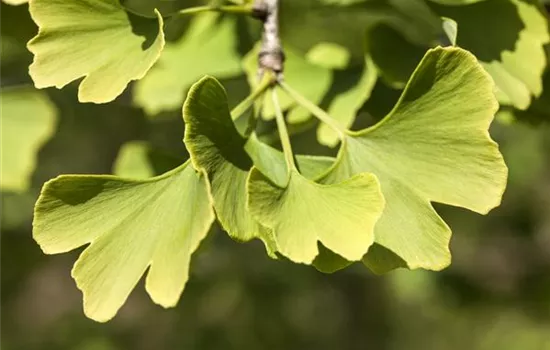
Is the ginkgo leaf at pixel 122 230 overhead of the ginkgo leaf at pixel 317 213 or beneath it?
beneath

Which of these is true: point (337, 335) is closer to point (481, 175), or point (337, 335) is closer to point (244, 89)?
point (244, 89)

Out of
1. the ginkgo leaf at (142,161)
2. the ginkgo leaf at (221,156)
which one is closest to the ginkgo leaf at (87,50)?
the ginkgo leaf at (221,156)

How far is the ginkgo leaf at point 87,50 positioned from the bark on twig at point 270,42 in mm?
86

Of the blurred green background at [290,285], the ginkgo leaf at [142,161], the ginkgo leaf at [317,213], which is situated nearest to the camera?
the ginkgo leaf at [317,213]

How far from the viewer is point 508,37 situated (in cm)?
60

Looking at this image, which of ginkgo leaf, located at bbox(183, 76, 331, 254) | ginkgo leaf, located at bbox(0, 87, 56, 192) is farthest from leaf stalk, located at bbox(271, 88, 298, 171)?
ginkgo leaf, located at bbox(0, 87, 56, 192)

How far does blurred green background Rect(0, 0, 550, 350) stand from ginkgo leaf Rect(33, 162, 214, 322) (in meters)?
0.27

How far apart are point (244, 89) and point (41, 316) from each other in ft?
9.75

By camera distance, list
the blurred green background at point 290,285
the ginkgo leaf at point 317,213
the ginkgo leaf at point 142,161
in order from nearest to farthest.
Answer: the ginkgo leaf at point 317,213, the ginkgo leaf at point 142,161, the blurred green background at point 290,285

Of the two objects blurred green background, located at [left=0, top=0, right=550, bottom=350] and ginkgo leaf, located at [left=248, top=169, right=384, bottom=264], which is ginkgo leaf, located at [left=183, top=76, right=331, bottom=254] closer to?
ginkgo leaf, located at [left=248, top=169, right=384, bottom=264]

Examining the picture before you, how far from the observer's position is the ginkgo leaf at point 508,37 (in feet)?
1.92

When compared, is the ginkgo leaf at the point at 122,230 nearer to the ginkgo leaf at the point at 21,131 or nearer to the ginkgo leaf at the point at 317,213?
the ginkgo leaf at the point at 317,213

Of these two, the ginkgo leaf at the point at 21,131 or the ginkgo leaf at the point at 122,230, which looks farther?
the ginkgo leaf at the point at 21,131

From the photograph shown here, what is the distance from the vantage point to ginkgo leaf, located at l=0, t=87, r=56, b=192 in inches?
28.9
